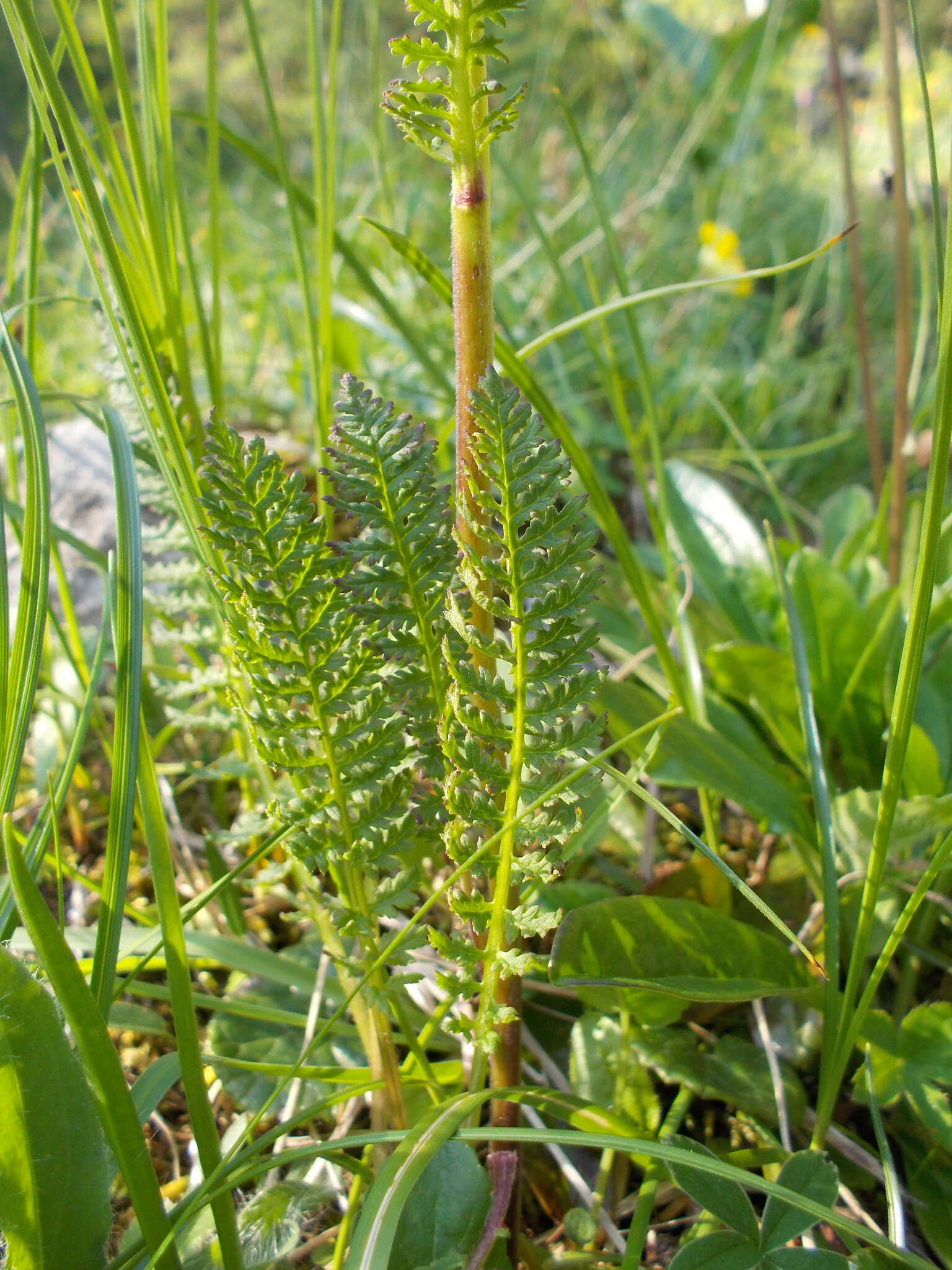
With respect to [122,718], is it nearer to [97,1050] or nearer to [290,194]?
[97,1050]

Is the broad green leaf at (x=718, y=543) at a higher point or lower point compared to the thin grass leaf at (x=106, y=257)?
lower

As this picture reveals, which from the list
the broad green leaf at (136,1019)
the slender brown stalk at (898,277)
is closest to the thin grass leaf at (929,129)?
the slender brown stalk at (898,277)

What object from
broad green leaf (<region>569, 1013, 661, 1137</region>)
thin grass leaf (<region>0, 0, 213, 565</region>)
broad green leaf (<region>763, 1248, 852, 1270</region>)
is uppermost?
thin grass leaf (<region>0, 0, 213, 565</region>)

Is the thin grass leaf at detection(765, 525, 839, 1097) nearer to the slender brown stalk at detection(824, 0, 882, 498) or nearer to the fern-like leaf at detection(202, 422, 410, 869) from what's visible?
the fern-like leaf at detection(202, 422, 410, 869)

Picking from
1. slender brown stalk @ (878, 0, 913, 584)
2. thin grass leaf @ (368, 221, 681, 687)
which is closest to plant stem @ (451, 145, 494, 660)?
thin grass leaf @ (368, 221, 681, 687)

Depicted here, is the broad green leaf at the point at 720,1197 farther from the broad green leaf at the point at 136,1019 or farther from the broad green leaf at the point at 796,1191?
the broad green leaf at the point at 136,1019

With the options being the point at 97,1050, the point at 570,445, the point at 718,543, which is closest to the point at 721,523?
the point at 718,543
